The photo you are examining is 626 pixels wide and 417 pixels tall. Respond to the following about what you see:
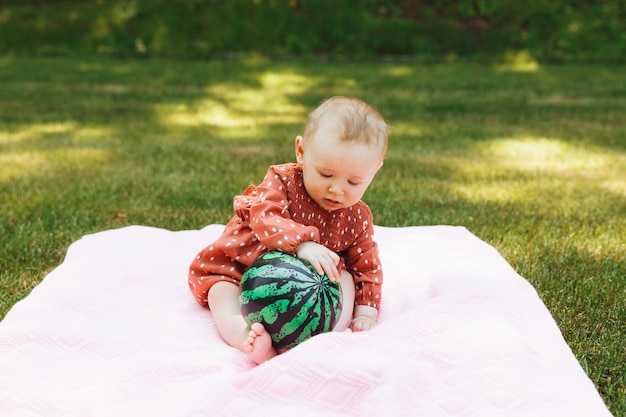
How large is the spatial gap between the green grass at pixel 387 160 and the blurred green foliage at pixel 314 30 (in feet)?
3.56

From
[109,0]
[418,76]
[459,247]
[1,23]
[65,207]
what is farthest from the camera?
[109,0]

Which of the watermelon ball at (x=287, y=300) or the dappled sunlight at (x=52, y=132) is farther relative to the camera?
the dappled sunlight at (x=52, y=132)

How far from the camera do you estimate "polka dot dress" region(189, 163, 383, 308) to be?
2695 millimetres

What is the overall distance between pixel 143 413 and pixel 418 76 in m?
7.83

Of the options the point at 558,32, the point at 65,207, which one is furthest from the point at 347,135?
the point at 558,32

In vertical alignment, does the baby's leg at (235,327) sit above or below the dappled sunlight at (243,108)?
above

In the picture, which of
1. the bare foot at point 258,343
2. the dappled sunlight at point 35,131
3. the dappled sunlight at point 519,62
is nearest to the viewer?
the bare foot at point 258,343

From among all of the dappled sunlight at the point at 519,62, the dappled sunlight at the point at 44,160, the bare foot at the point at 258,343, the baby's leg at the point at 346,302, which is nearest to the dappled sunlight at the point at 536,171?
the baby's leg at the point at 346,302

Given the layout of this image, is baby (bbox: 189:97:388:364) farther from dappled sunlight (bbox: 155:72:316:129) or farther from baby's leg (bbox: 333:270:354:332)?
dappled sunlight (bbox: 155:72:316:129)

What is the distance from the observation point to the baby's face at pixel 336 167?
2504mm

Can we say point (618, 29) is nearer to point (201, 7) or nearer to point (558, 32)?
point (558, 32)

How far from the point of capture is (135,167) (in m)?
5.13

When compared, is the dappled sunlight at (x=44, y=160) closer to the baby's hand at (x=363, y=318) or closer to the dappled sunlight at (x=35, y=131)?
the dappled sunlight at (x=35, y=131)

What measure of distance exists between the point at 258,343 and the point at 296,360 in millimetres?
268
